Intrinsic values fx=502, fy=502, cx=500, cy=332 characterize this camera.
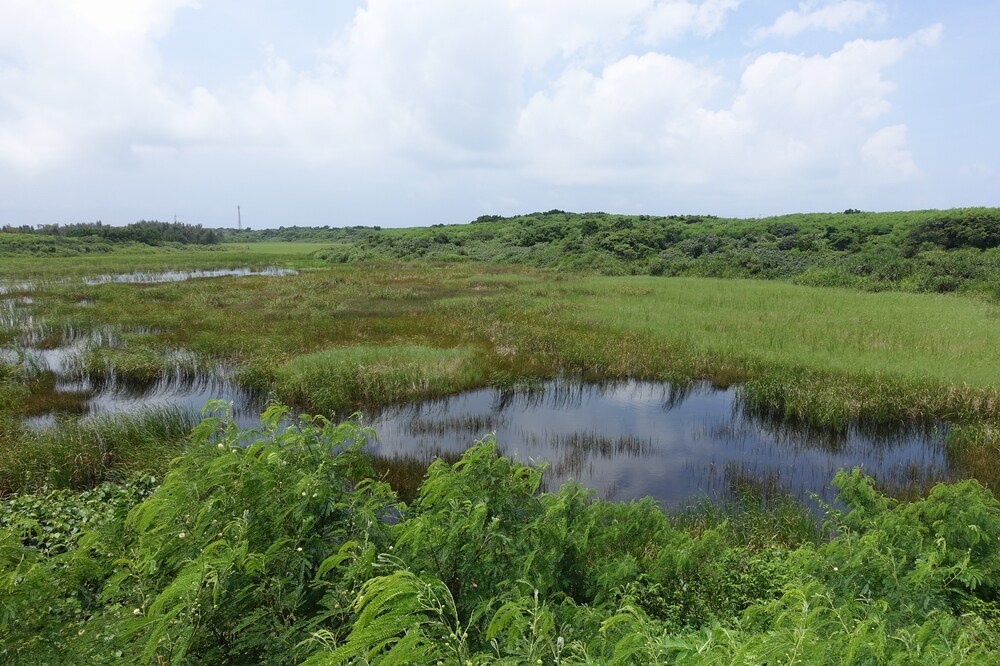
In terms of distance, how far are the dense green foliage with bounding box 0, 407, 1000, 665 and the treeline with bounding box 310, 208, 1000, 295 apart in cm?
3118

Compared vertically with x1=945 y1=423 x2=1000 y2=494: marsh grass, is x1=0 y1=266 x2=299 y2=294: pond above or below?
above

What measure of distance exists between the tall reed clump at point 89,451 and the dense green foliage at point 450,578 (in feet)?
6.03

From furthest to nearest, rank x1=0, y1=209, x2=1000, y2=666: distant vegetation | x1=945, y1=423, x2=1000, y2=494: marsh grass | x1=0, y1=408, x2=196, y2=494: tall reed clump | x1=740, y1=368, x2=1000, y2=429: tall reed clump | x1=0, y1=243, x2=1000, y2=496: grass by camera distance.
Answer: x1=0, y1=243, x2=1000, y2=496: grass
x1=740, y1=368, x2=1000, y2=429: tall reed clump
x1=945, y1=423, x2=1000, y2=494: marsh grass
x1=0, y1=408, x2=196, y2=494: tall reed clump
x1=0, y1=209, x2=1000, y2=666: distant vegetation

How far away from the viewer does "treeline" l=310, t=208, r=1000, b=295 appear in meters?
32.1

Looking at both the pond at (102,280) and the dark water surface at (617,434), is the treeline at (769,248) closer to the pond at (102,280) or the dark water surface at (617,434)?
the pond at (102,280)

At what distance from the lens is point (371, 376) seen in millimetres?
13609

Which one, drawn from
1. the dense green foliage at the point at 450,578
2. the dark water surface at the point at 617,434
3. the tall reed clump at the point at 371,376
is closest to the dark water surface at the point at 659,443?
the dark water surface at the point at 617,434

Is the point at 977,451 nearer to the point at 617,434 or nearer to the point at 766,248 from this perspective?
the point at 617,434

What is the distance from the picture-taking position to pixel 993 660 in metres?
2.90

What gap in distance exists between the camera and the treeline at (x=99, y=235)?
214ft

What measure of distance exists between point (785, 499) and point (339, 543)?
25.0 feet

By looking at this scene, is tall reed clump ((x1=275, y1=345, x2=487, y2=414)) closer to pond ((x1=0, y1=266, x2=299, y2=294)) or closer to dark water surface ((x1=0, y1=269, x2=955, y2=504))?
dark water surface ((x1=0, y1=269, x2=955, y2=504))

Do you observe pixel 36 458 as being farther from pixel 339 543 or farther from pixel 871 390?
pixel 871 390

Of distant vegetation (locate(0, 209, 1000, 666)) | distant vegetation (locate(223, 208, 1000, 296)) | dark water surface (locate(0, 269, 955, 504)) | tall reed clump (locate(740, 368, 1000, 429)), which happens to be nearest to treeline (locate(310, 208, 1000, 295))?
distant vegetation (locate(223, 208, 1000, 296))
